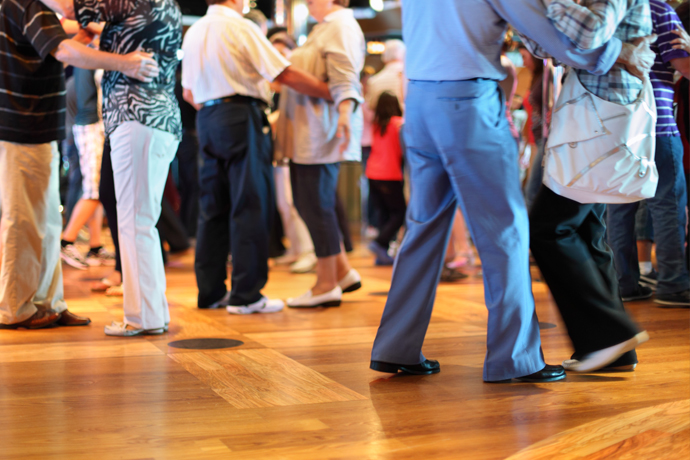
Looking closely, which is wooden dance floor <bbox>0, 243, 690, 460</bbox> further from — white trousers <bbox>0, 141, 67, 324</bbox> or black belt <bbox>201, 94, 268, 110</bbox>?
black belt <bbox>201, 94, 268, 110</bbox>

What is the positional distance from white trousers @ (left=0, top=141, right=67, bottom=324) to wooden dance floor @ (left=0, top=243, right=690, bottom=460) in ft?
0.58

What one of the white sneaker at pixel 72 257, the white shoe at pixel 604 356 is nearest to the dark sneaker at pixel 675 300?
the white shoe at pixel 604 356

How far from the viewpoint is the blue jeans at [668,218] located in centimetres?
347

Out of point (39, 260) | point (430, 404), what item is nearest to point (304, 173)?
point (39, 260)

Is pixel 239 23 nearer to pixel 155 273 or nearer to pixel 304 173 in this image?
pixel 304 173

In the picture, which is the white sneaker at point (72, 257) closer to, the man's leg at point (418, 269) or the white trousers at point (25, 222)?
the white trousers at point (25, 222)

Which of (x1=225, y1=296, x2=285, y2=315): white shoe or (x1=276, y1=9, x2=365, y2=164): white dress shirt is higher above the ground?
(x1=276, y1=9, x2=365, y2=164): white dress shirt

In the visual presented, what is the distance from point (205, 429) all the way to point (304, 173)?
→ 207 cm

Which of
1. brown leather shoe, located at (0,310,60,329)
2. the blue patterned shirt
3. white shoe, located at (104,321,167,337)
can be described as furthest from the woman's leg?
the blue patterned shirt

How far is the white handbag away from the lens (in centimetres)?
204

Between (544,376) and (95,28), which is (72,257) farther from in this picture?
(544,376)

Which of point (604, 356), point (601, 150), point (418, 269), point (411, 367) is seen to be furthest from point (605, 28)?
point (411, 367)

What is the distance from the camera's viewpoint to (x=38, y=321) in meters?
3.02

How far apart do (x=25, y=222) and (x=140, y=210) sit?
53cm
